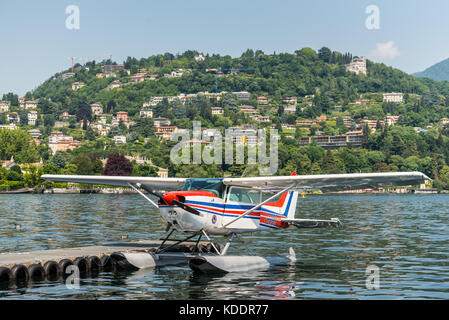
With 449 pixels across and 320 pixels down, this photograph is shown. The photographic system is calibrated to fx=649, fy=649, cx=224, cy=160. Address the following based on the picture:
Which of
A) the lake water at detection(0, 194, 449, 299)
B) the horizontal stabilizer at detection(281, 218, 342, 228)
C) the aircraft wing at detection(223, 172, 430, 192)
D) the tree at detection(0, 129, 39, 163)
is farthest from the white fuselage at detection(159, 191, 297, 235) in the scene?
the tree at detection(0, 129, 39, 163)

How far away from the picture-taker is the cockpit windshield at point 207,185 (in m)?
17.0

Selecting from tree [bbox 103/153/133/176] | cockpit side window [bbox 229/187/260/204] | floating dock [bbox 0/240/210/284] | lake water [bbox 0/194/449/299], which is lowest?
tree [bbox 103/153/133/176]

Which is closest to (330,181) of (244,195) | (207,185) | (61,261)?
(244,195)

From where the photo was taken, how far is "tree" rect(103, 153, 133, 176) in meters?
167

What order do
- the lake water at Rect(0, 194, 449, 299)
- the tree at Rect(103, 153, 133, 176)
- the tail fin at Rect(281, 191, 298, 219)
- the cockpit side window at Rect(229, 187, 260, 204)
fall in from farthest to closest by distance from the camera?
the tree at Rect(103, 153, 133, 176), the tail fin at Rect(281, 191, 298, 219), the cockpit side window at Rect(229, 187, 260, 204), the lake water at Rect(0, 194, 449, 299)

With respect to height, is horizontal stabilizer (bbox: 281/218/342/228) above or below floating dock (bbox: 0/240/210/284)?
above

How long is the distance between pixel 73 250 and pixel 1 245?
705cm

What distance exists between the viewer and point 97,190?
148m

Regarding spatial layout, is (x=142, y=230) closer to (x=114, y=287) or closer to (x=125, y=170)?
(x=114, y=287)

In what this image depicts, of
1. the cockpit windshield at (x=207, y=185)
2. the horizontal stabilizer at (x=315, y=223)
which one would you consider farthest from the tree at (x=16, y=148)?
the cockpit windshield at (x=207, y=185)

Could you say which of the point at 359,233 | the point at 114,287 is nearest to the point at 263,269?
the point at 114,287

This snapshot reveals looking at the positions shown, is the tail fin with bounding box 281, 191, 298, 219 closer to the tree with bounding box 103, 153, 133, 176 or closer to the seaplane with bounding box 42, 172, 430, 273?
the seaplane with bounding box 42, 172, 430, 273

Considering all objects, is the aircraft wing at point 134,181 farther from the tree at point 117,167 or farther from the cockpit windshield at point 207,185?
the tree at point 117,167

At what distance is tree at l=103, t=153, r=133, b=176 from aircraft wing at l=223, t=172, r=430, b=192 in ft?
494
